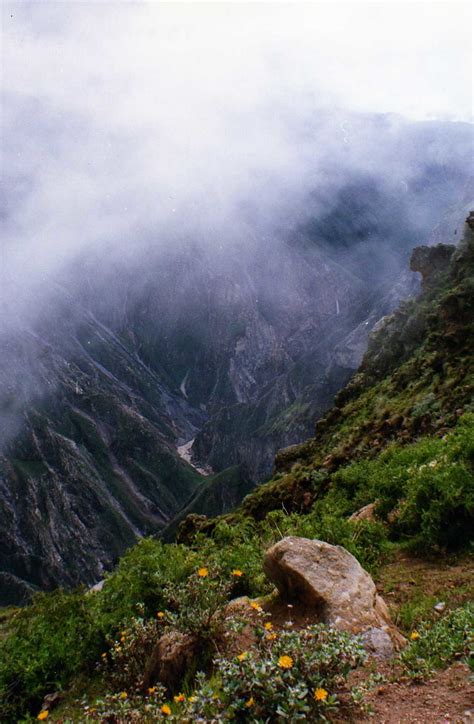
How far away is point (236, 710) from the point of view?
403cm

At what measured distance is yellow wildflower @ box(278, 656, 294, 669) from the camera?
411cm

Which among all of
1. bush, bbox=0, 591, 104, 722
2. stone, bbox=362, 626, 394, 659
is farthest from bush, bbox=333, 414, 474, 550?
bush, bbox=0, 591, 104, 722

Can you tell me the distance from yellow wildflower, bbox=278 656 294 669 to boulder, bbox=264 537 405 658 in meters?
1.84

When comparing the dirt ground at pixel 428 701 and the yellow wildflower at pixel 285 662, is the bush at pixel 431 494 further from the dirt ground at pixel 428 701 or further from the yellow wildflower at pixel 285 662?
the yellow wildflower at pixel 285 662

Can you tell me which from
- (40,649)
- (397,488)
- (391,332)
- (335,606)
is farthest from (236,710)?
(391,332)

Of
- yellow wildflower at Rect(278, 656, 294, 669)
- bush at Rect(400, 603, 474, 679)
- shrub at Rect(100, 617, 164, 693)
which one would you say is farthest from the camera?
shrub at Rect(100, 617, 164, 693)

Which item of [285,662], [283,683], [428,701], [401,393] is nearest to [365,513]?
[428,701]

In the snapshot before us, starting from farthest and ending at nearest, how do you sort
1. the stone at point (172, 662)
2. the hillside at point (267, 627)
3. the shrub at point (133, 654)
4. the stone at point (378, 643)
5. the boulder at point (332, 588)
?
1. the shrub at point (133, 654)
2. the boulder at point (332, 588)
3. the stone at point (172, 662)
4. the stone at point (378, 643)
5. the hillside at point (267, 627)

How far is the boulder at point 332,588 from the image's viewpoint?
5.91 metres

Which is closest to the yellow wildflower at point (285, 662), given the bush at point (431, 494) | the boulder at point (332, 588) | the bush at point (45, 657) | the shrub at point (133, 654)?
the boulder at point (332, 588)

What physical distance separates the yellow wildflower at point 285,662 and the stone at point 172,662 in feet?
6.41

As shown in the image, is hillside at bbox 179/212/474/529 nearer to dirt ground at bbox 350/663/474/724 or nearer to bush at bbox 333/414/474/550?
bush at bbox 333/414/474/550

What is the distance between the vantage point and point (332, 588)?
6398 mm

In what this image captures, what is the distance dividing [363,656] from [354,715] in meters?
0.46
